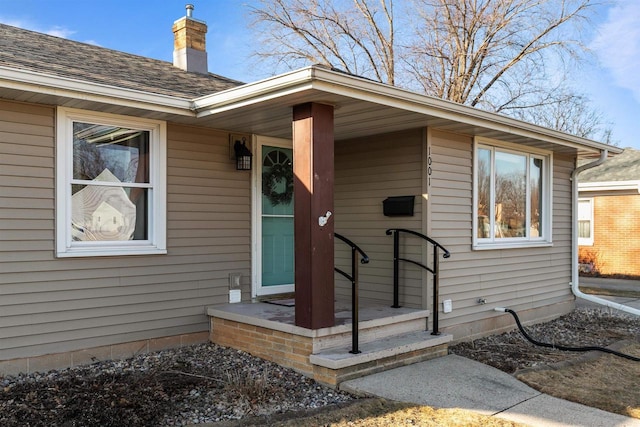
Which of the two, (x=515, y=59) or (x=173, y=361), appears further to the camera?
(x=515, y=59)

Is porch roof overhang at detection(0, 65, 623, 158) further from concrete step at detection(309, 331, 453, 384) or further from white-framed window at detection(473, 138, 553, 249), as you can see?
concrete step at detection(309, 331, 453, 384)

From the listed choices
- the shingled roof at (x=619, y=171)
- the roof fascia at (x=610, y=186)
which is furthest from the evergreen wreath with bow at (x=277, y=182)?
the shingled roof at (x=619, y=171)

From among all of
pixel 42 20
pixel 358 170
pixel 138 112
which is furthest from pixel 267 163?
pixel 42 20

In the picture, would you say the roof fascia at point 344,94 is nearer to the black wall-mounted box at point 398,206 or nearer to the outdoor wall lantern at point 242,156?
the outdoor wall lantern at point 242,156

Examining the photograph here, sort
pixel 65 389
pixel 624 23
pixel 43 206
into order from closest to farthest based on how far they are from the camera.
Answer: pixel 65 389
pixel 43 206
pixel 624 23

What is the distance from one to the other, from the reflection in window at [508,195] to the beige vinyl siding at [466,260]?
0.22 meters

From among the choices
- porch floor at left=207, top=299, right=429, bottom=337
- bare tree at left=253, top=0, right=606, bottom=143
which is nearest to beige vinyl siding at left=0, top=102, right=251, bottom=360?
porch floor at left=207, top=299, right=429, bottom=337

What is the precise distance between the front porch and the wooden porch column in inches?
7.9

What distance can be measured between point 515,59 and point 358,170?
1370 centimetres

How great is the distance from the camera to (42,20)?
50.9 ft

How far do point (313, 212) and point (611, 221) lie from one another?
12455 mm

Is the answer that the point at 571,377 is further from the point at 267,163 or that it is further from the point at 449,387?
the point at 267,163

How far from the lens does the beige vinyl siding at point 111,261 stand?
4.51m

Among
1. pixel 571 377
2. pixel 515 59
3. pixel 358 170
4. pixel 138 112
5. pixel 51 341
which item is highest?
pixel 515 59
